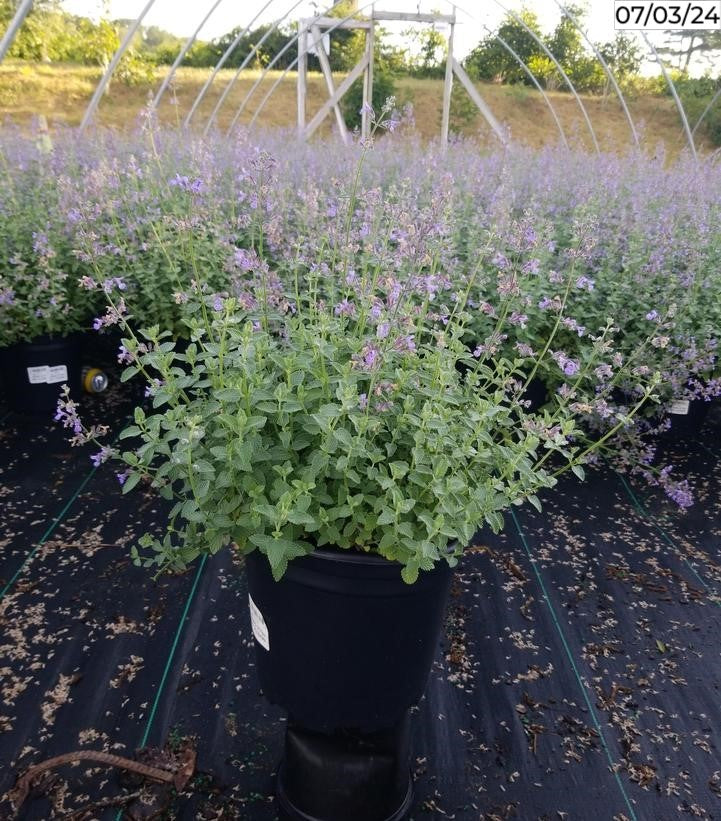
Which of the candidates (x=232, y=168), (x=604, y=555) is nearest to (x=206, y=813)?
(x=604, y=555)

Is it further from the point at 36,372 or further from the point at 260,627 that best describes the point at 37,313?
the point at 260,627

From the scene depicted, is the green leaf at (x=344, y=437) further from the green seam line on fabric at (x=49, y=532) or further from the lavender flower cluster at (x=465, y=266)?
the green seam line on fabric at (x=49, y=532)

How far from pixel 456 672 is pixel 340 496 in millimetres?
1049

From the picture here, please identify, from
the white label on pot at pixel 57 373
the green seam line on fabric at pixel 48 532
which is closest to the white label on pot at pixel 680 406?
the green seam line on fabric at pixel 48 532

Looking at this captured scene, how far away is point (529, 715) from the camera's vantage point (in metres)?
1.94

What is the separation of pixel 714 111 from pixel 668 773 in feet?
88.7

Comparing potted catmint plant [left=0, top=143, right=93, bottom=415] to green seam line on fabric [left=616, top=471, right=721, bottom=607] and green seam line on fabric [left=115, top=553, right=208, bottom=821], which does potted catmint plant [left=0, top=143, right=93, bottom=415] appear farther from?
green seam line on fabric [left=616, top=471, right=721, bottom=607]

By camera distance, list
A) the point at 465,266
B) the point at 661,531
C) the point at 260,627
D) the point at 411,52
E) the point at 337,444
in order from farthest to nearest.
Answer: the point at 411,52 → the point at 465,266 → the point at 661,531 → the point at 260,627 → the point at 337,444

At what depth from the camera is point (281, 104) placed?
26.4 metres

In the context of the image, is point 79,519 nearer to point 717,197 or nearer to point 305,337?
point 305,337

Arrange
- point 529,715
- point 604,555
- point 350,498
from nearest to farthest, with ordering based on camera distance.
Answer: point 350,498
point 529,715
point 604,555

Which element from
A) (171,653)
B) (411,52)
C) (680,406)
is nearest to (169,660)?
(171,653)

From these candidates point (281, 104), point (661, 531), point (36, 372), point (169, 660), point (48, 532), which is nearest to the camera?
point (169, 660)

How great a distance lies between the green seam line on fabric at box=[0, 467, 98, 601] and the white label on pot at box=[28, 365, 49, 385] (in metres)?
0.78
